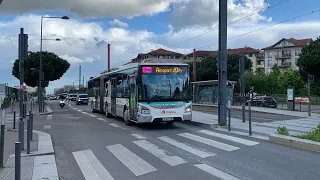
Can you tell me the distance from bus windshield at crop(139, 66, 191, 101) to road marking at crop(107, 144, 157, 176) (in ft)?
16.1

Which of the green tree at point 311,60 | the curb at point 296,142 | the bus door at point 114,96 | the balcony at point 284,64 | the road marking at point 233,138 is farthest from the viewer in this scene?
the balcony at point 284,64

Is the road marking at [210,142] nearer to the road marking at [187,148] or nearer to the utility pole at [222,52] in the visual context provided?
the road marking at [187,148]

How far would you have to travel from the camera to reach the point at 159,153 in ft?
35.5

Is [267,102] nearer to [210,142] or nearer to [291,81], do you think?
[210,142]

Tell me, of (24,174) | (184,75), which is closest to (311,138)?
(184,75)

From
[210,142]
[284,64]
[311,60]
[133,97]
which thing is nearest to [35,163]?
[210,142]

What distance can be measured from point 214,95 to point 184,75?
22.4 meters

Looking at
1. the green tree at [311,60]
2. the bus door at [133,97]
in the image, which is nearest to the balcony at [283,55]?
the green tree at [311,60]

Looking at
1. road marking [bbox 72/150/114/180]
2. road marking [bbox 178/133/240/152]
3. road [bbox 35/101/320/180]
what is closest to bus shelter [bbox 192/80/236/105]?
A: road marking [bbox 178/133/240/152]

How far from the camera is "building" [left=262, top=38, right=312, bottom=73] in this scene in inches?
4536

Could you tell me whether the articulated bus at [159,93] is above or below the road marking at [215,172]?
above

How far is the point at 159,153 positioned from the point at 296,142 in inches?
166

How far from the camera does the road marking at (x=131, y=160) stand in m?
8.56

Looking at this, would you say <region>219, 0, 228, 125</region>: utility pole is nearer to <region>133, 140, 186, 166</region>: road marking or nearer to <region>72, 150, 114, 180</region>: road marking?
<region>133, 140, 186, 166</region>: road marking
